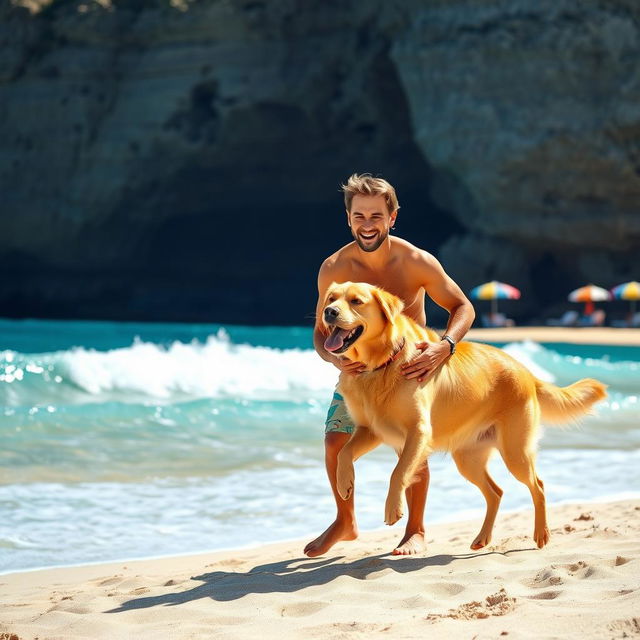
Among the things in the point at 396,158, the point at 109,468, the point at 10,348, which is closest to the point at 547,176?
the point at 396,158

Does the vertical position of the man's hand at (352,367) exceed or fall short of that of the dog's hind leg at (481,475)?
it exceeds it

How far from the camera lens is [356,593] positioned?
3387 mm

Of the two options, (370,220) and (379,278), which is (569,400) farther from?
(370,220)

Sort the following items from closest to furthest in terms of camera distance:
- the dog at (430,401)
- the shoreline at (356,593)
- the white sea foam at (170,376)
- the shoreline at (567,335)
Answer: the shoreline at (356,593)
the dog at (430,401)
the white sea foam at (170,376)
the shoreline at (567,335)

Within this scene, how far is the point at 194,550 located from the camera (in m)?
4.67

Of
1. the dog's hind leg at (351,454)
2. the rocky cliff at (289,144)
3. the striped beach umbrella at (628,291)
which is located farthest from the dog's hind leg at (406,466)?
the rocky cliff at (289,144)

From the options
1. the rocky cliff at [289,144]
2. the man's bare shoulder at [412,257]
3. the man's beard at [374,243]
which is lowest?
the man's bare shoulder at [412,257]

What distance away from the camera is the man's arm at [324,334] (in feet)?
12.1

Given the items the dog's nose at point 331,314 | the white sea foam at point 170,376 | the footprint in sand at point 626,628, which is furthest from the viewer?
the white sea foam at point 170,376

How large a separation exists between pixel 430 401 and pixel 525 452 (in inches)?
20.7

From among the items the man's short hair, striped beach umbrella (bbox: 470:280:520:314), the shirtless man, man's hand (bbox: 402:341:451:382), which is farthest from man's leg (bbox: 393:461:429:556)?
striped beach umbrella (bbox: 470:280:520:314)

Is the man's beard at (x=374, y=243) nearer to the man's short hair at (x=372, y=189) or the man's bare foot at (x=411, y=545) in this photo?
the man's short hair at (x=372, y=189)

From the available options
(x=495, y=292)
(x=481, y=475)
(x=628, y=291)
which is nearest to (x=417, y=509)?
(x=481, y=475)

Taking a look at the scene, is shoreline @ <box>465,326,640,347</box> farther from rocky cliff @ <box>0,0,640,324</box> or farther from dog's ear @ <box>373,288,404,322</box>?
dog's ear @ <box>373,288,404,322</box>
